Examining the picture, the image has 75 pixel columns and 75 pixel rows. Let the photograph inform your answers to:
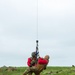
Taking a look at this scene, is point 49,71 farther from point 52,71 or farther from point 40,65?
point 40,65

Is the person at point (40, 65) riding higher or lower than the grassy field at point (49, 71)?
lower

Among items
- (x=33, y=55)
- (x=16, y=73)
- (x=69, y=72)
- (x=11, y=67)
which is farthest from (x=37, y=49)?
(x=11, y=67)

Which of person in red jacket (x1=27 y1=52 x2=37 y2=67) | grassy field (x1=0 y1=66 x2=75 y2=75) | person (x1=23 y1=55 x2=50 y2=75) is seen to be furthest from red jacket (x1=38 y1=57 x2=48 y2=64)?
grassy field (x1=0 y1=66 x2=75 y2=75)

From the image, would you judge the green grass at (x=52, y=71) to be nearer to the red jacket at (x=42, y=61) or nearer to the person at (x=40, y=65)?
the person at (x=40, y=65)

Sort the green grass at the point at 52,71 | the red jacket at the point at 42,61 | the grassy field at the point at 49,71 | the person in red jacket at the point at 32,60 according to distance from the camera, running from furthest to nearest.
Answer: the grassy field at the point at 49,71
the green grass at the point at 52,71
the person in red jacket at the point at 32,60
the red jacket at the point at 42,61

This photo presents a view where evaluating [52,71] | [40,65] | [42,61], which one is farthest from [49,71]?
[42,61]

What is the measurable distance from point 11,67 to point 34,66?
1066 inches

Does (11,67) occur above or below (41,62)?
above

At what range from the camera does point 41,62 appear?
1822cm

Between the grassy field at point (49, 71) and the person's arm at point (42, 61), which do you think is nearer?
the person's arm at point (42, 61)

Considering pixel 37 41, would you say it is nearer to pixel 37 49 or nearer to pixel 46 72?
pixel 37 49

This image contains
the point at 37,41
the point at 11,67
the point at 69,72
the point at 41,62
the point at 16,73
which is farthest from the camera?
the point at 11,67

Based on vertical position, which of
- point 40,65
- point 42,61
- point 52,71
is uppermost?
point 52,71

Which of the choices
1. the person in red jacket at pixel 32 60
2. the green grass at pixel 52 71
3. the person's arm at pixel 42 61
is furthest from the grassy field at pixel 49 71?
the person's arm at pixel 42 61
